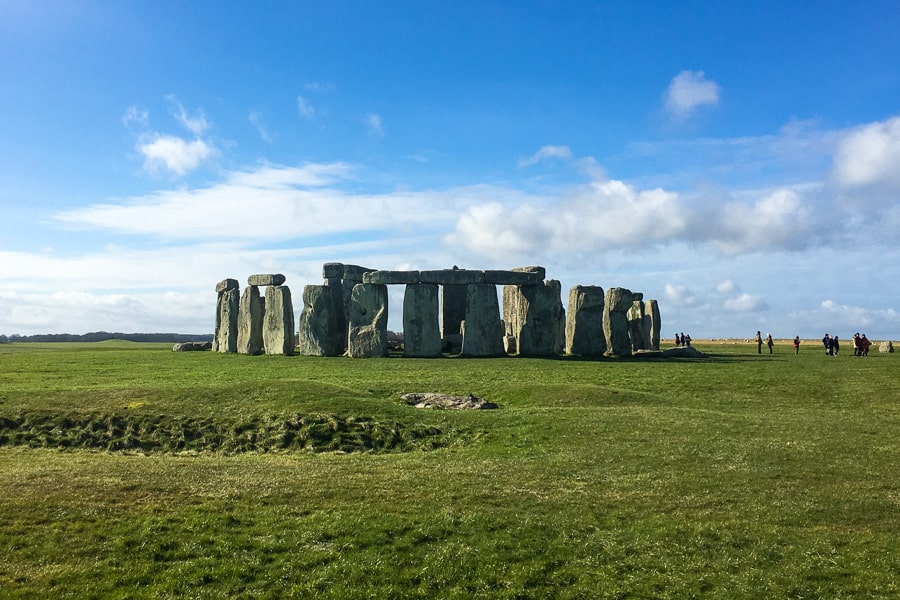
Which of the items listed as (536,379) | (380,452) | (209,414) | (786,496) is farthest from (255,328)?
(786,496)

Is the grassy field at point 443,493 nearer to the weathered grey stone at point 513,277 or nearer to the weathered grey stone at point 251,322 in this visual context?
the weathered grey stone at point 513,277

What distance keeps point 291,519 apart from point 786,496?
833 cm

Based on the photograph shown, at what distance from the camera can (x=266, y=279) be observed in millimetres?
41781

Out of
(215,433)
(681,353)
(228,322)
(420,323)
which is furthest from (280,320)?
(215,433)

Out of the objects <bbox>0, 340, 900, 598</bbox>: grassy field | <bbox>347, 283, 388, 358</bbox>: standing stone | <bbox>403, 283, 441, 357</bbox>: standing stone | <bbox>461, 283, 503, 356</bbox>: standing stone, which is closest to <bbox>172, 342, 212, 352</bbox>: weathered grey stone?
<bbox>347, 283, 388, 358</bbox>: standing stone

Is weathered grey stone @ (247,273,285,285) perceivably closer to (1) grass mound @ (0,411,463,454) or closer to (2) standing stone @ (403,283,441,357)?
(2) standing stone @ (403,283,441,357)

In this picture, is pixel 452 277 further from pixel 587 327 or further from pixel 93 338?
pixel 93 338

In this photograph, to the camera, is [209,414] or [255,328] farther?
[255,328]

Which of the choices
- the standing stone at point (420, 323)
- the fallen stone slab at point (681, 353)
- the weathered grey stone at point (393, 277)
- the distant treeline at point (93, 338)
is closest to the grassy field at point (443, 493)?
the standing stone at point (420, 323)

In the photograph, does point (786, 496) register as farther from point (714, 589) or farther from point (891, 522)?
point (714, 589)

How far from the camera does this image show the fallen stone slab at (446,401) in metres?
22.2

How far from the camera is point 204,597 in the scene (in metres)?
9.22

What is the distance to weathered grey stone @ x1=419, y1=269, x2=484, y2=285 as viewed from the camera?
3959cm

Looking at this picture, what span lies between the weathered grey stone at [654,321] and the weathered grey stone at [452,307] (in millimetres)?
13639
